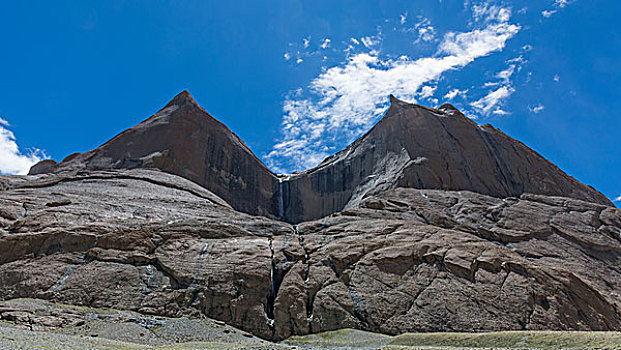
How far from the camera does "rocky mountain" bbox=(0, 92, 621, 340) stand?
139ft

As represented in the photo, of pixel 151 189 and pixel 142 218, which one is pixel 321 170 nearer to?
pixel 151 189

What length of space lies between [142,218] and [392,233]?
31.4m

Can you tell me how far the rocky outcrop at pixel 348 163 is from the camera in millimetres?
88125

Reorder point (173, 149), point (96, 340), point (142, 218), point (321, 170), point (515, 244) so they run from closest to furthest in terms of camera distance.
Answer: point (96, 340) → point (142, 218) → point (515, 244) → point (173, 149) → point (321, 170)

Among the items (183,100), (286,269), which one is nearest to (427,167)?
(286,269)

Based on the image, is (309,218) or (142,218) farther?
(309,218)

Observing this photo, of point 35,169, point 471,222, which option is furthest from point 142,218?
point 35,169

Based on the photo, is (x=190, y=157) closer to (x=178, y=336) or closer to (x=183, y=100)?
(x=183, y=100)

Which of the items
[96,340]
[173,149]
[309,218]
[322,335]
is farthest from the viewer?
[309,218]

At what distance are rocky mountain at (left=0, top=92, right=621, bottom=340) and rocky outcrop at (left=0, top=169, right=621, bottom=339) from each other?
15cm

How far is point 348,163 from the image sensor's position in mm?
105438

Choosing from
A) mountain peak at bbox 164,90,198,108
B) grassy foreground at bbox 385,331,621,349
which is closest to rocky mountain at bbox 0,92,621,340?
grassy foreground at bbox 385,331,621,349

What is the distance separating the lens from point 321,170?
10806 cm

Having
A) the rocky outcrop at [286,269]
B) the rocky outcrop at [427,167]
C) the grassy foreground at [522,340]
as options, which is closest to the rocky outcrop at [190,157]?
the rocky outcrop at [427,167]
